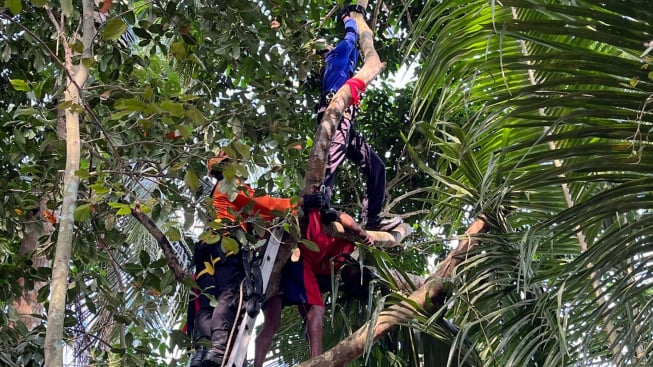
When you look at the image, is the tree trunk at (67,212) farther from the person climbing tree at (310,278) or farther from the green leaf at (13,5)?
the person climbing tree at (310,278)

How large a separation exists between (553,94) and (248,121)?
5.10 feet

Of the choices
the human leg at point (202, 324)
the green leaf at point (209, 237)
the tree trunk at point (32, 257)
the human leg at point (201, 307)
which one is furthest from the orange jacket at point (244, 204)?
the tree trunk at point (32, 257)

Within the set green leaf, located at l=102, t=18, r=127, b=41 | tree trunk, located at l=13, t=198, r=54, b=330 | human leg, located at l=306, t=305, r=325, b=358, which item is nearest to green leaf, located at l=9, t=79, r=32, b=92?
green leaf, located at l=102, t=18, r=127, b=41

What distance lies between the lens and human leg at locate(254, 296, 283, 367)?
402 cm

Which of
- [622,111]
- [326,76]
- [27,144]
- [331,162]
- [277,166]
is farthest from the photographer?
[326,76]

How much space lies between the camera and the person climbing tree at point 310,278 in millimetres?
3863

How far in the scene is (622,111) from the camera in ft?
7.64

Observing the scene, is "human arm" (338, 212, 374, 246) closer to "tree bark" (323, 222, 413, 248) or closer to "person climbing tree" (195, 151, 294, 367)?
"tree bark" (323, 222, 413, 248)

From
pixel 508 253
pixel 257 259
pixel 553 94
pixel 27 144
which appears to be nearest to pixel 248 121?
pixel 257 259

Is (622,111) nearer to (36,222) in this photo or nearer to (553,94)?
(553,94)

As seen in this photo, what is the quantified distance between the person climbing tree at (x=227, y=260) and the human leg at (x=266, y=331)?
0.31m

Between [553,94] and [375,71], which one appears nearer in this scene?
[553,94]

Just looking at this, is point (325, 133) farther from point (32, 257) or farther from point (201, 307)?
point (32, 257)

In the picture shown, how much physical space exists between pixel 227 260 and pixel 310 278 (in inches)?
16.9
